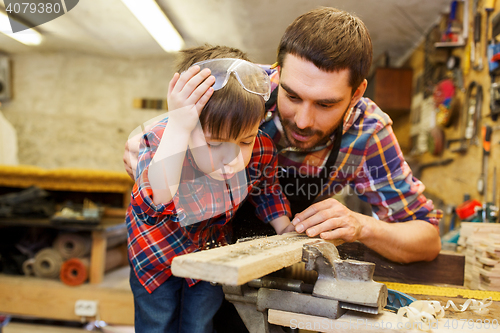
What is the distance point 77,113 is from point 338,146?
180 inches

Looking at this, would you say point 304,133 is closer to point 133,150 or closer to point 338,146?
point 338,146

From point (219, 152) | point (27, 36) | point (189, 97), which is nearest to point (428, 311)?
point (219, 152)

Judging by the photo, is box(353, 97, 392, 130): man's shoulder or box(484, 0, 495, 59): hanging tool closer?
box(353, 97, 392, 130): man's shoulder

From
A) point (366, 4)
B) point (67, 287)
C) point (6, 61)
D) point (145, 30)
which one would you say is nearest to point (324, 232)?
point (366, 4)

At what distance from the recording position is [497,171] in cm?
204

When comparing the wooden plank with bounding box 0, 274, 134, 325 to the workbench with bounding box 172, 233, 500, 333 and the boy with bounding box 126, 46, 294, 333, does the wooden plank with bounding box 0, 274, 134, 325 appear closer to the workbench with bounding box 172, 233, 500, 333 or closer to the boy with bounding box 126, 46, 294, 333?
the boy with bounding box 126, 46, 294, 333

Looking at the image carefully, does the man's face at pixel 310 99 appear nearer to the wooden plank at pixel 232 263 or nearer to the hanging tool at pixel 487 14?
the wooden plank at pixel 232 263

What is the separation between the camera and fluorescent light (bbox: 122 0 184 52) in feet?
8.22

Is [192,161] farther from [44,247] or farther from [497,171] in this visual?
[44,247]

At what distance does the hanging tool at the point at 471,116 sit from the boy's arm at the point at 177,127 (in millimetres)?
2153

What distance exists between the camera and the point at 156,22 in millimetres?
2711

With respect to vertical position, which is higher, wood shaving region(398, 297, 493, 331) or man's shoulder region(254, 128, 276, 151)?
man's shoulder region(254, 128, 276, 151)

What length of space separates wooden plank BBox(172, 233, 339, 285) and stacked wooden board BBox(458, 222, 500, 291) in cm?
85

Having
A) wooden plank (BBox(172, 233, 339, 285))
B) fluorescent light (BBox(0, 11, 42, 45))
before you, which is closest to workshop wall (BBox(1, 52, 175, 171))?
fluorescent light (BBox(0, 11, 42, 45))
